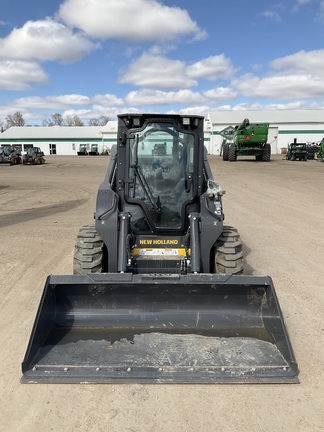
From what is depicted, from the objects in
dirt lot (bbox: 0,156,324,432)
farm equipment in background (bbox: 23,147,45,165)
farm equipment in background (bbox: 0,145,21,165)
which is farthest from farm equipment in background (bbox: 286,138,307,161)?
dirt lot (bbox: 0,156,324,432)

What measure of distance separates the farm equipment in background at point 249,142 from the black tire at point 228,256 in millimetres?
25375

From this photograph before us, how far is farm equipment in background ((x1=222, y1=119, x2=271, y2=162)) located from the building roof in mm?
30488

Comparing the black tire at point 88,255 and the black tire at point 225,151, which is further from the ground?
the black tire at point 225,151

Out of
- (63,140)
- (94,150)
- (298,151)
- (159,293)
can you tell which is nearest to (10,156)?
(298,151)

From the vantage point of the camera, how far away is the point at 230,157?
32.6 metres

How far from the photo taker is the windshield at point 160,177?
15.4ft

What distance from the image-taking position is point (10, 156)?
3481 centimetres

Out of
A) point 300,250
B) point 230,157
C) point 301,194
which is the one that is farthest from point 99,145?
point 300,250

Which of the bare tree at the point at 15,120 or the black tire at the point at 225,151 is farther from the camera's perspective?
the bare tree at the point at 15,120

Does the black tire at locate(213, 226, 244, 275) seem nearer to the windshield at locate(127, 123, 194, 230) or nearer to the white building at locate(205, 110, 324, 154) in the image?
the windshield at locate(127, 123, 194, 230)

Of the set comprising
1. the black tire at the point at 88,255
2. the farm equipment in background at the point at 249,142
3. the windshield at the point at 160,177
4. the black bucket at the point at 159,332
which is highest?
the farm equipment in background at the point at 249,142

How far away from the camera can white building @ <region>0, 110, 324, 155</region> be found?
60.4 meters

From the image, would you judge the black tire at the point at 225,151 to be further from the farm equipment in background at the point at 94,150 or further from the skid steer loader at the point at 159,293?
the farm equipment in background at the point at 94,150

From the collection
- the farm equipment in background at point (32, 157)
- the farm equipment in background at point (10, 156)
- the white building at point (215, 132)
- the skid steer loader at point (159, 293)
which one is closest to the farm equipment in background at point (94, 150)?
the white building at point (215, 132)
